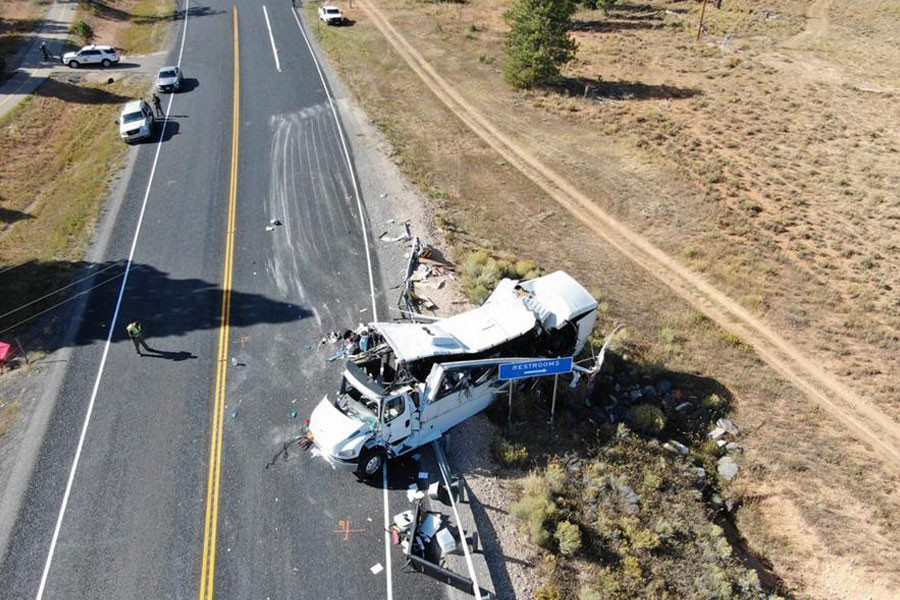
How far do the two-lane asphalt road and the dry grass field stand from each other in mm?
6843

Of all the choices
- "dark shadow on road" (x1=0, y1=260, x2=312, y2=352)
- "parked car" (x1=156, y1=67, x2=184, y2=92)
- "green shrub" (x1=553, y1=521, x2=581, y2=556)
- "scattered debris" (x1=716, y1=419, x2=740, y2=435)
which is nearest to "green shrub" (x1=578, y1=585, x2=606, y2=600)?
"green shrub" (x1=553, y1=521, x2=581, y2=556)

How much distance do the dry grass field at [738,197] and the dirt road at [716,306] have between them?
15.6 inches

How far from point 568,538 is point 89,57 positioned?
4636cm

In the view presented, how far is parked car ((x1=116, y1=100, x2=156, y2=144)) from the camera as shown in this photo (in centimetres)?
3049

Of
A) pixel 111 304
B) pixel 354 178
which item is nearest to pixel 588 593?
pixel 111 304

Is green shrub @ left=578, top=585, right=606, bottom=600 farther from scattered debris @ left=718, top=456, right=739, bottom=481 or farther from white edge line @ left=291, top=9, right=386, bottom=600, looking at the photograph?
scattered debris @ left=718, top=456, right=739, bottom=481

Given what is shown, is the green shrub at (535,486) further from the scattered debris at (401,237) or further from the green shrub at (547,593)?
the scattered debris at (401,237)

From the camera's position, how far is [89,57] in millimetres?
40625

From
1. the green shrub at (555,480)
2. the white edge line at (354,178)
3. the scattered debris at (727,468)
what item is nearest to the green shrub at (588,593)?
the green shrub at (555,480)

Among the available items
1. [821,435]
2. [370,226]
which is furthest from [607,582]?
[370,226]

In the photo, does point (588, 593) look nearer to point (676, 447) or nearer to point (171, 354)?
point (676, 447)

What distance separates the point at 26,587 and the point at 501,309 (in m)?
12.6

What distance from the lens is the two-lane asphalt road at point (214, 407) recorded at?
1220cm

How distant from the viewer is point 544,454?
1477 cm
